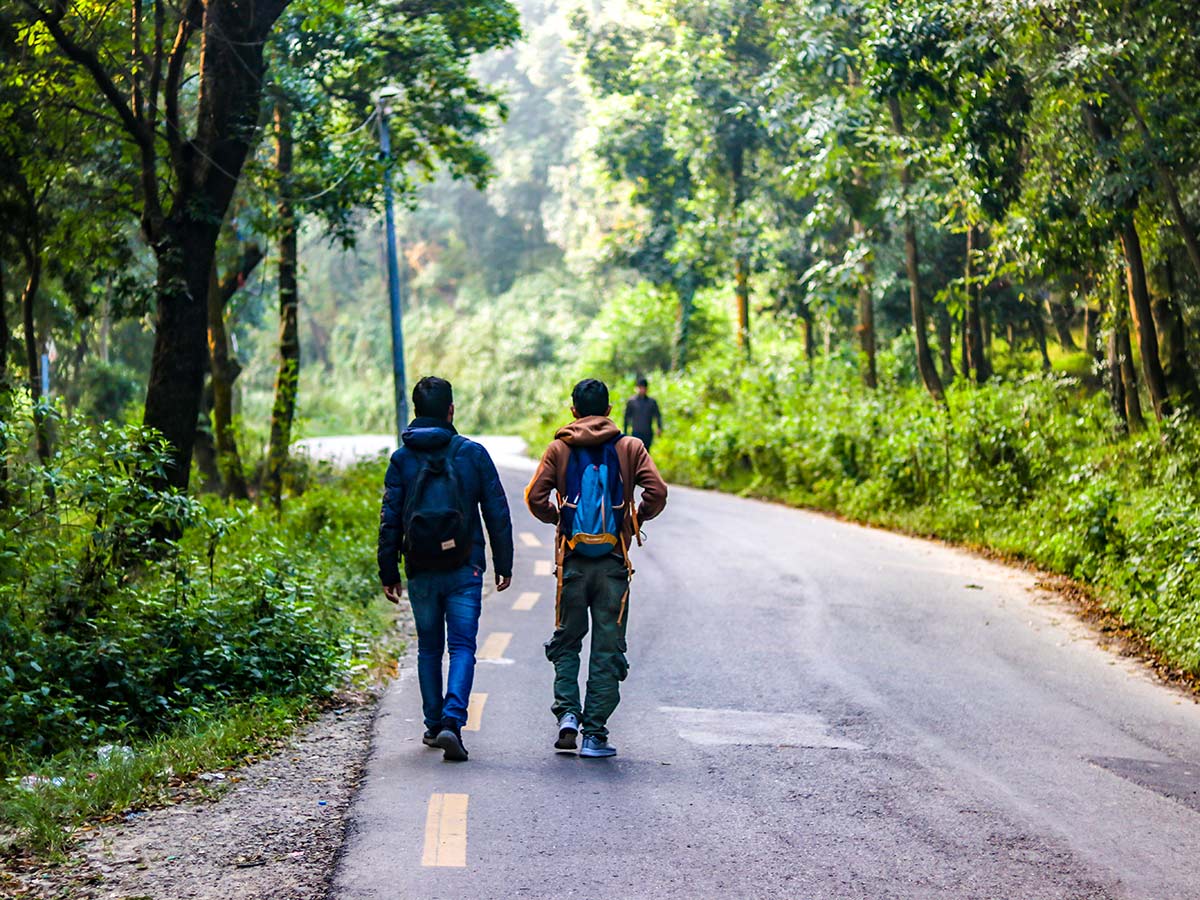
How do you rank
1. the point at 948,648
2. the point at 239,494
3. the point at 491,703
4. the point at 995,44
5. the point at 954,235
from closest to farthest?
the point at 491,703 → the point at 948,648 → the point at 995,44 → the point at 239,494 → the point at 954,235

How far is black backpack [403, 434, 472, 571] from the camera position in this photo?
7.27 m

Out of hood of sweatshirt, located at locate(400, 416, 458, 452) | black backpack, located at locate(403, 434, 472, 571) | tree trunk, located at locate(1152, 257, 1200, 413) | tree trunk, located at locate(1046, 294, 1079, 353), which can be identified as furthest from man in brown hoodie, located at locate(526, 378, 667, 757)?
tree trunk, located at locate(1046, 294, 1079, 353)

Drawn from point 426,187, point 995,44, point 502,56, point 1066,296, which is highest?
point 502,56

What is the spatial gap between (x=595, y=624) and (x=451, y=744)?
1041 mm

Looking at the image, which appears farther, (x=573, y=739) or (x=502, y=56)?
(x=502, y=56)

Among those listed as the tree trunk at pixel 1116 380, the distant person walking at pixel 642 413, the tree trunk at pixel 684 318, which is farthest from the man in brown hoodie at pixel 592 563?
the tree trunk at pixel 684 318

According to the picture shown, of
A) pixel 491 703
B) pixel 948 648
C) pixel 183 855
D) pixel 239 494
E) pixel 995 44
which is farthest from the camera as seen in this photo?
pixel 239 494

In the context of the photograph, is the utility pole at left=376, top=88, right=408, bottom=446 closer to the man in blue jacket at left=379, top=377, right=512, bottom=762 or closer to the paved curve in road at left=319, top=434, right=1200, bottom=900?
the paved curve in road at left=319, top=434, right=1200, bottom=900

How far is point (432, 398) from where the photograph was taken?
7367 millimetres

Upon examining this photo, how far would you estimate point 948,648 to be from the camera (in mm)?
10852

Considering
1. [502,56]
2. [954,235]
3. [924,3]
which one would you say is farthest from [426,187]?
[924,3]

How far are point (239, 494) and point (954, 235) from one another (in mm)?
15490

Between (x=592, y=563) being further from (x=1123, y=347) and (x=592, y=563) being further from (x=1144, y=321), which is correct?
(x=1123, y=347)

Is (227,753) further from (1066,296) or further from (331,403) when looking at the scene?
(331,403)
